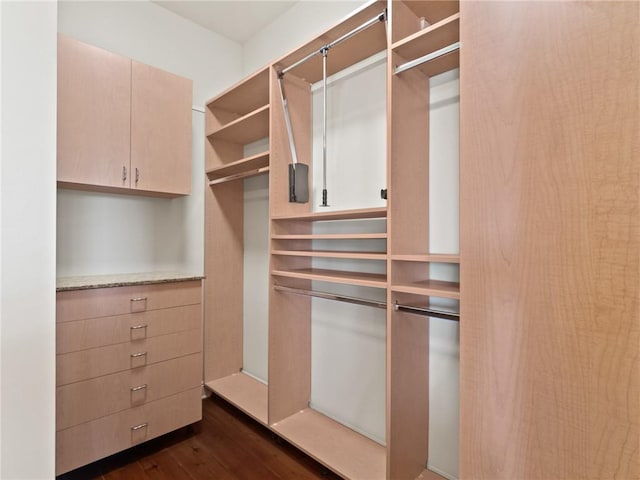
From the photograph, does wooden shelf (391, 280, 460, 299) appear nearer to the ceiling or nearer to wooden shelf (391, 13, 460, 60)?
wooden shelf (391, 13, 460, 60)

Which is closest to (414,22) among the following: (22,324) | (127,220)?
(22,324)

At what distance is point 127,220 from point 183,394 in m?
1.30

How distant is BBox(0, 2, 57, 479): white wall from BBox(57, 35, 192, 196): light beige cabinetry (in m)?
1.06

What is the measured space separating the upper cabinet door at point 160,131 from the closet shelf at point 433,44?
156 cm

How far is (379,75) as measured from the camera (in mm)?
1934

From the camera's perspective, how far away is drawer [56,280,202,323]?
172cm

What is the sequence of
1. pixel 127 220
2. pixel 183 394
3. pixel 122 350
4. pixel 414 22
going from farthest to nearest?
pixel 127 220 → pixel 183 394 → pixel 122 350 → pixel 414 22

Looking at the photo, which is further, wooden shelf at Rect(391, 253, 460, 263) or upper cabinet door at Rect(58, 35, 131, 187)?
upper cabinet door at Rect(58, 35, 131, 187)

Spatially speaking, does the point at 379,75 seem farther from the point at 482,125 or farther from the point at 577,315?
the point at 577,315

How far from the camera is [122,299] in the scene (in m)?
1.89

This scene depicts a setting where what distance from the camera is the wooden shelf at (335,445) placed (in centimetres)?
170

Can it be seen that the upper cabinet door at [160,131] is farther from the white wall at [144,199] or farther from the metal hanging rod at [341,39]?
the metal hanging rod at [341,39]

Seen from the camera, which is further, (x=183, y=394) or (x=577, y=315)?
(x=183, y=394)

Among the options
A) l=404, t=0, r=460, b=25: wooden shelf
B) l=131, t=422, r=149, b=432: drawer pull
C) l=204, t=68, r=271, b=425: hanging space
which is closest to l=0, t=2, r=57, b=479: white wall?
l=131, t=422, r=149, b=432: drawer pull
